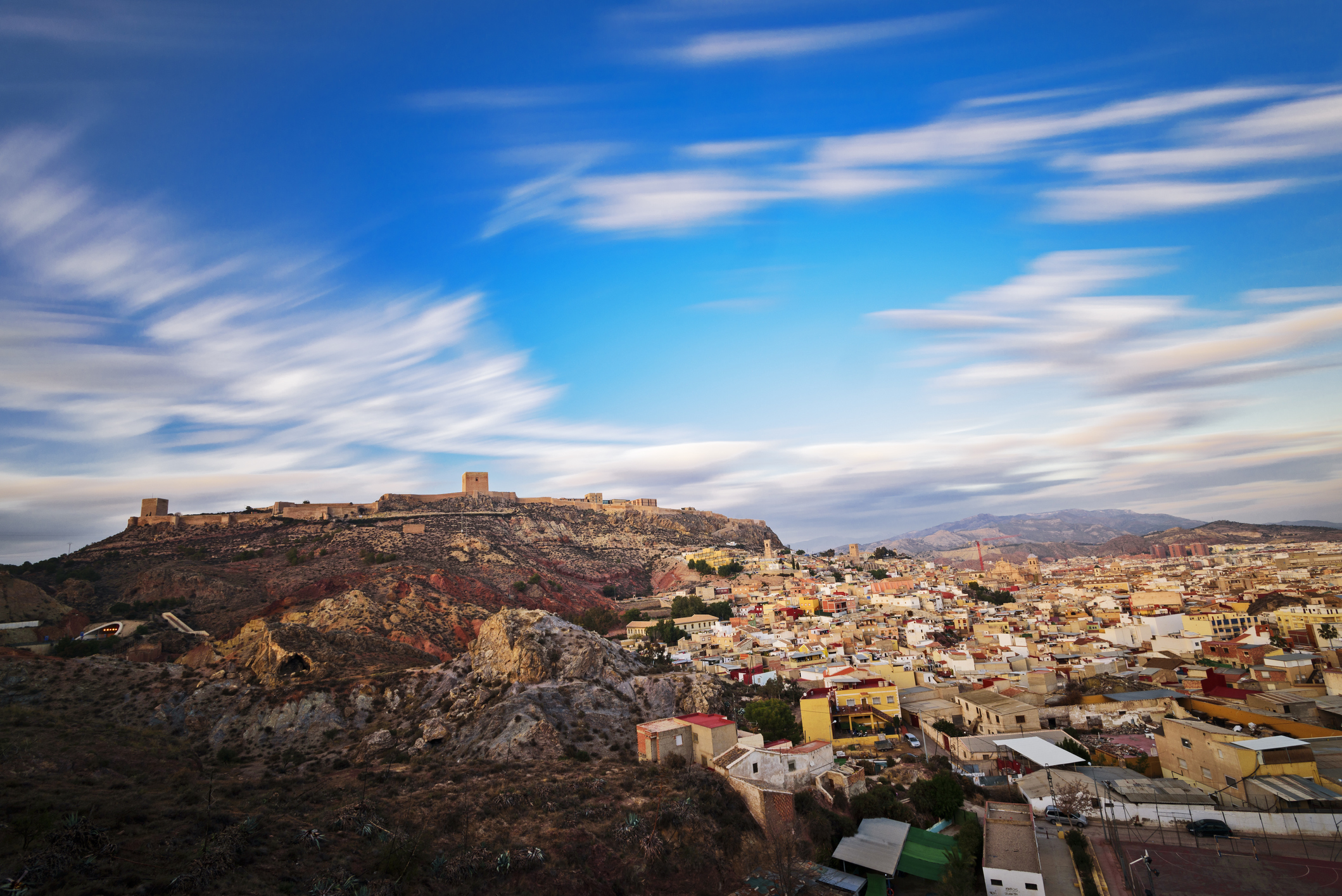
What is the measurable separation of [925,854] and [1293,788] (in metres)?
11.1

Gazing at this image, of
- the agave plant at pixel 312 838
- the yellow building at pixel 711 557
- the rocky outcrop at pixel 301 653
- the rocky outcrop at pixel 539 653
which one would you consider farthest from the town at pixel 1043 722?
the yellow building at pixel 711 557

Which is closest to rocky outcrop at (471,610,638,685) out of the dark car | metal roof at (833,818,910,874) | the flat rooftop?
metal roof at (833,818,910,874)

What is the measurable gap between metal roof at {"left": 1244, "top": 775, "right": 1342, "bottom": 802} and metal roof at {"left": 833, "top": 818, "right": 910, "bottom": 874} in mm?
10501

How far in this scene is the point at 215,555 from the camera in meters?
67.6

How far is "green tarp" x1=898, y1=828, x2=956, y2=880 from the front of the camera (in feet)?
61.6

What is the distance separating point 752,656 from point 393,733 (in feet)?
85.1

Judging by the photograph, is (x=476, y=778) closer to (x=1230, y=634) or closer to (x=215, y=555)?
(x=1230, y=634)

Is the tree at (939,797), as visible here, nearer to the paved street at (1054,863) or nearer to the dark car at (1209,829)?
the paved street at (1054,863)

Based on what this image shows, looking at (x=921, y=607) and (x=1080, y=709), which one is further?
(x=921, y=607)

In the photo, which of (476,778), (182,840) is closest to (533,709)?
(476,778)

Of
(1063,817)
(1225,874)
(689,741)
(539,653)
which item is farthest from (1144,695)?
(539,653)

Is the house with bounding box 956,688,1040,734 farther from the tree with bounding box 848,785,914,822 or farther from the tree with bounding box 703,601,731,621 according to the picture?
the tree with bounding box 703,601,731,621

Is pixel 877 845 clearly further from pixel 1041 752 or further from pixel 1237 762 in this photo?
pixel 1237 762

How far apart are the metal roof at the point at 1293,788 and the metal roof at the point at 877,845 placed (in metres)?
10.5
